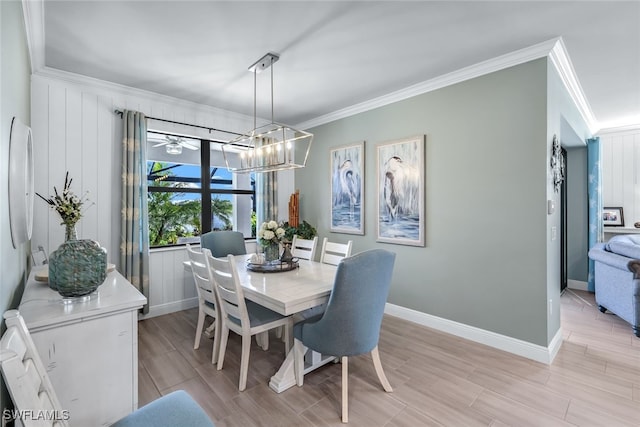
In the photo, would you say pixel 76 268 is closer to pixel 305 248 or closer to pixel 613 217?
pixel 305 248

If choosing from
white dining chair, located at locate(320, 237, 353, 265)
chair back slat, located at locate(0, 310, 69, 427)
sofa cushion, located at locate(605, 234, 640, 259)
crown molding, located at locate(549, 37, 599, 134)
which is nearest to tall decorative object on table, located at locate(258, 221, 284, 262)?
white dining chair, located at locate(320, 237, 353, 265)

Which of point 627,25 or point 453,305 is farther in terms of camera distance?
point 453,305

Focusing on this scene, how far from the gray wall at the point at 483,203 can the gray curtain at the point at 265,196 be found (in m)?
1.83

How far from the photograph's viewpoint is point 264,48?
8.23 feet

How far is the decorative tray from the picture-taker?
8.67 ft

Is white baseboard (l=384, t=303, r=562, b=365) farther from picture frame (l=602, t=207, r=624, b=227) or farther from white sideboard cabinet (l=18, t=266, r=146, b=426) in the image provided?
picture frame (l=602, t=207, r=624, b=227)

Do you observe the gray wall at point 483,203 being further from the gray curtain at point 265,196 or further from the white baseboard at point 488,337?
the gray curtain at point 265,196

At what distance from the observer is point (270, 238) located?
9.04 ft

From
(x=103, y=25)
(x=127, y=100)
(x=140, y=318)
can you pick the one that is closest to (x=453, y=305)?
(x=140, y=318)

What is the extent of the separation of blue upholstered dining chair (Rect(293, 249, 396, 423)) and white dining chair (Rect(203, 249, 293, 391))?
0.38 m

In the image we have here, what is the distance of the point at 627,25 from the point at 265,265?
3364 mm

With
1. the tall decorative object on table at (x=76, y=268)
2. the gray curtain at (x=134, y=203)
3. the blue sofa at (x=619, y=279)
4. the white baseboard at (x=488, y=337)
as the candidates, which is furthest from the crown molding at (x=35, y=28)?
the blue sofa at (x=619, y=279)

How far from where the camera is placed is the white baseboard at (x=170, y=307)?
3555 millimetres

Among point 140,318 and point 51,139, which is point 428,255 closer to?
point 140,318
